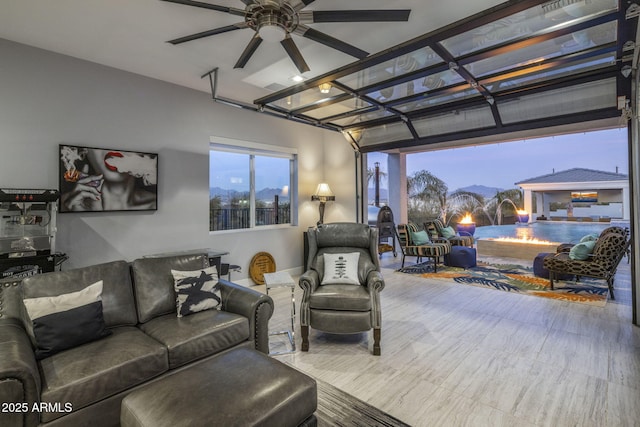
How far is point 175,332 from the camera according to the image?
2207 mm

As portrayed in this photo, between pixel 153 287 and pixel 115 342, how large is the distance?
596 mm

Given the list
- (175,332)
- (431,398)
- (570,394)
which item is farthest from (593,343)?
(175,332)

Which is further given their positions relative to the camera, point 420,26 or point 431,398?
point 420,26

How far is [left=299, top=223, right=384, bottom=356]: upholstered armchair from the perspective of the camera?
9.30 ft

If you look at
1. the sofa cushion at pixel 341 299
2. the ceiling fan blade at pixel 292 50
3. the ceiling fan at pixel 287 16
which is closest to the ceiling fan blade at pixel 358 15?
the ceiling fan at pixel 287 16

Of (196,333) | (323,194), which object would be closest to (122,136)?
(196,333)

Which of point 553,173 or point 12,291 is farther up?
point 553,173

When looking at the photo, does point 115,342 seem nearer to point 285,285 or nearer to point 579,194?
point 285,285

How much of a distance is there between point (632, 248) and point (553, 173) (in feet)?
23.1

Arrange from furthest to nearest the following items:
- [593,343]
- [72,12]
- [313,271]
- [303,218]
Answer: [303,218] → [313,271] → [593,343] → [72,12]

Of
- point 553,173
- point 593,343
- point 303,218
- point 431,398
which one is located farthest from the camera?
point 553,173

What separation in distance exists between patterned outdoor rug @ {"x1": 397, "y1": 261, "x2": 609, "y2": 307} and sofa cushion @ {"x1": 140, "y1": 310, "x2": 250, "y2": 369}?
13.5 ft

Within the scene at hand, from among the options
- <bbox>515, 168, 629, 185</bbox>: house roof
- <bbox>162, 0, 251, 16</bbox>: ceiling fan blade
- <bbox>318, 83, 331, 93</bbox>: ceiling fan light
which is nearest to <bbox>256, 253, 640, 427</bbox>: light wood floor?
<bbox>162, 0, 251, 16</bbox>: ceiling fan blade

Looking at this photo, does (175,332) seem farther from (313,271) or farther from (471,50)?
(471,50)
